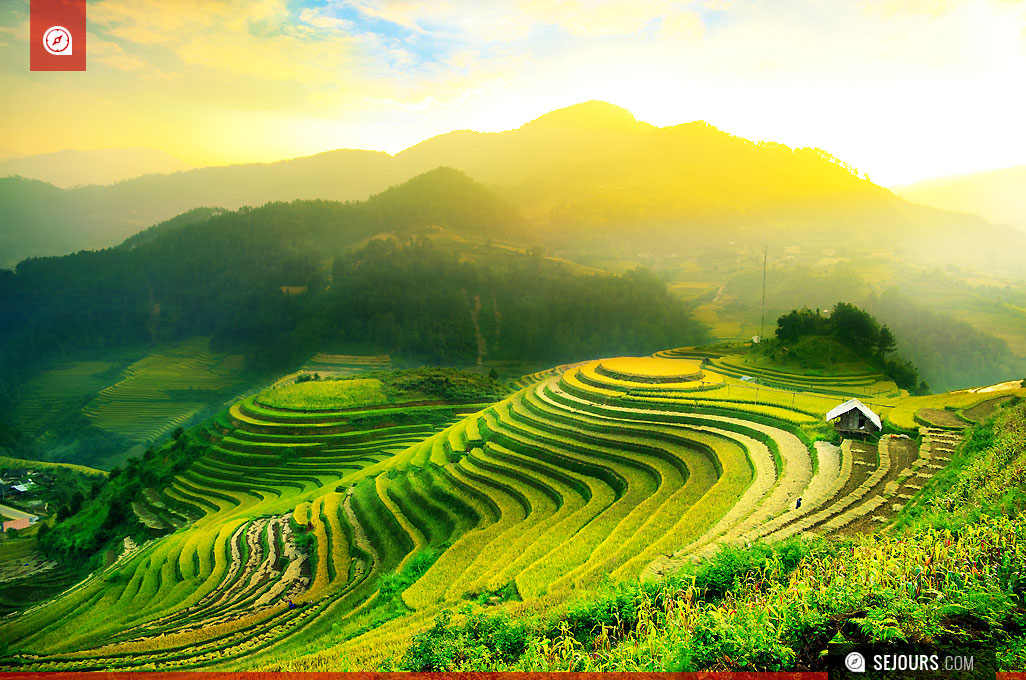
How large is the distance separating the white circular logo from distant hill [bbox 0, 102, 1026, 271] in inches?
3119

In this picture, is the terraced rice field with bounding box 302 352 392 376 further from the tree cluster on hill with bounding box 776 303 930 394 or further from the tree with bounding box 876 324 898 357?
the tree with bounding box 876 324 898 357

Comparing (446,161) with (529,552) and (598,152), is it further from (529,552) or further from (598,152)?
(529,552)

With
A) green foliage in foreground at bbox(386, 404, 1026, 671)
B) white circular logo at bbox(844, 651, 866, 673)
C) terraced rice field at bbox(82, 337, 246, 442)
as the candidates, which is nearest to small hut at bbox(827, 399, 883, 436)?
green foliage in foreground at bbox(386, 404, 1026, 671)

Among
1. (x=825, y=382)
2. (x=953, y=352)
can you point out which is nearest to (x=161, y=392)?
(x=825, y=382)

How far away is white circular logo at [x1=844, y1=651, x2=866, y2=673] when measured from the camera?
391cm

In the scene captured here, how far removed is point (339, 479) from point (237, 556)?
26.6 ft

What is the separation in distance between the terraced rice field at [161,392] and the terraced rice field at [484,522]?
94.4 ft

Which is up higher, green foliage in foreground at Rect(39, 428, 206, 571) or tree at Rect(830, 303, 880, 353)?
tree at Rect(830, 303, 880, 353)

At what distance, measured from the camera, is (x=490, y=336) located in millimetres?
71812

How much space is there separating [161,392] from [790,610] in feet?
206

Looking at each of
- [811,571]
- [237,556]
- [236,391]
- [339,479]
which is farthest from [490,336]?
[811,571]

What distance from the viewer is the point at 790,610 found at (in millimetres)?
4441

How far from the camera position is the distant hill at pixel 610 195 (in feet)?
290

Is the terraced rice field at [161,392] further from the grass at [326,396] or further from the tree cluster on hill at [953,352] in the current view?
the tree cluster on hill at [953,352]
